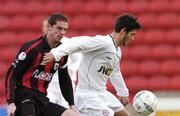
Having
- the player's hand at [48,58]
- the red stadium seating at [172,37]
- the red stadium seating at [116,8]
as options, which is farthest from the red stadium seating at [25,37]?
the player's hand at [48,58]

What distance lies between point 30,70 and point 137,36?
5283 millimetres

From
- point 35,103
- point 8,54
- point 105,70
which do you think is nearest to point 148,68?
point 8,54

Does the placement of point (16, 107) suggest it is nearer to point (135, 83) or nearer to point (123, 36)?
point (123, 36)

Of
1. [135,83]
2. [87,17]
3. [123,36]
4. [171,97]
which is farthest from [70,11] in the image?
[123,36]

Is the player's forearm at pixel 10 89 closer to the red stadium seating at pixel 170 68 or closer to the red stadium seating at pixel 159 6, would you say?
the red stadium seating at pixel 170 68

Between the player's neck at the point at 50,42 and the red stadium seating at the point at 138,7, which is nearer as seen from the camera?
the player's neck at the point at 50,42

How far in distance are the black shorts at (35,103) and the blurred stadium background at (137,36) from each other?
434 cm

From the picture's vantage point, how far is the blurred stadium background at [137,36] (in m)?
11.0

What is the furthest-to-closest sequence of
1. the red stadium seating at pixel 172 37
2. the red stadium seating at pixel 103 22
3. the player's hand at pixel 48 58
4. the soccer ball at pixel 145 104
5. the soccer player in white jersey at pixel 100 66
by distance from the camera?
the red stadium seating at pixel 103 22 < the red stadium seating at pixel 172 37 < the soccer ball at pixel 145 104 < the soccer player in white jersey at pixel 100 66 < the player's hand at pixel 48 58

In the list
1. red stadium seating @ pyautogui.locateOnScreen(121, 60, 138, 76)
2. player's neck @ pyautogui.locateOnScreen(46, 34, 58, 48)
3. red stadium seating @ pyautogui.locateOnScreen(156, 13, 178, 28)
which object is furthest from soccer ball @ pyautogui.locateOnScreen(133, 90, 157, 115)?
red stadium seating @ pyautogui.locateOnScreen(156, 13, 178, 28)

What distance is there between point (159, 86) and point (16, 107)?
4742 millimetres

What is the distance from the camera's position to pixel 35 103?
249 inches

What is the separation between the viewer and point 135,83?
35.6ft

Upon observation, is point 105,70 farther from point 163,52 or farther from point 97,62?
point 163,52
